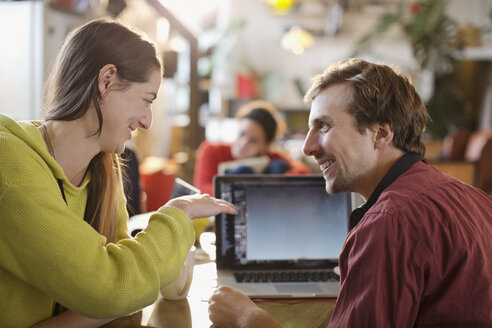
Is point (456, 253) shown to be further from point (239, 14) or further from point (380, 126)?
point (239, 14)

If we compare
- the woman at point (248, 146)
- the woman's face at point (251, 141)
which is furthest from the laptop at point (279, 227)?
the woman's face at point (251, 141)

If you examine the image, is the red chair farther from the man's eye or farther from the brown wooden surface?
the man's eye

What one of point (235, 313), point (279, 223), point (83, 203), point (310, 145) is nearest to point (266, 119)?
point (279, 223)

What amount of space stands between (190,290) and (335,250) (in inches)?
17.7

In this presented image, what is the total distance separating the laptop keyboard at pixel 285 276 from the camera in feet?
4.38

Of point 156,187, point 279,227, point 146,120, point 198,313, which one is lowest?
point 156,187

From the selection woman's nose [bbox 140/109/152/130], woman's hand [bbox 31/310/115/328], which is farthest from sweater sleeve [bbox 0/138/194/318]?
woman's nose [bbox 140/109/152/130]

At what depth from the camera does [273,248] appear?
1.40 metres

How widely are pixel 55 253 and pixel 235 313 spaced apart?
15.9 inches

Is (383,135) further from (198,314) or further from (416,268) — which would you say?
(198,314)

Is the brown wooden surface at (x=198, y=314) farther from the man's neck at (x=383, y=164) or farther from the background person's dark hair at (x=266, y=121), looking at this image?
the background person's dark hair at (x=266, y=121)

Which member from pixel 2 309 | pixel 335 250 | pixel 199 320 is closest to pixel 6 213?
pixel 2 309

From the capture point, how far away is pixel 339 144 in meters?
1.18

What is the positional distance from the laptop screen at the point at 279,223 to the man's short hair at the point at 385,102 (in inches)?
12.5
